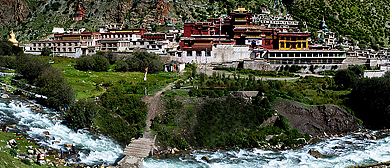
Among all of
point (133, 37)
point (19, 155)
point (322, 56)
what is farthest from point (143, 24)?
point (19, 155)

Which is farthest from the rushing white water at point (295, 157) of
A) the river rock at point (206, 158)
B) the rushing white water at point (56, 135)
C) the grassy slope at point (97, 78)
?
the grassy slope at point (97, 78)

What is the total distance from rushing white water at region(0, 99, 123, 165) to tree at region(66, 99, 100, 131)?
2.01 feet

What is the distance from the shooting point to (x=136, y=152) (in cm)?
2612

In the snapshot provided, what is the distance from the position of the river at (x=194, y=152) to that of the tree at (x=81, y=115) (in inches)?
25.2

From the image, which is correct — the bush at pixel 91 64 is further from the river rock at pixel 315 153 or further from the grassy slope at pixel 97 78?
the river rock at pixel 315 153

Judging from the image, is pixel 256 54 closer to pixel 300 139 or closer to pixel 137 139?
pixel 300 139

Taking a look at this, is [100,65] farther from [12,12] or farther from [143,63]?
[12,12]

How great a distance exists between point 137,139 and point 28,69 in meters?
19.3

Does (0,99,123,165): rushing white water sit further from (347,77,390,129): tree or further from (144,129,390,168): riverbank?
(347,77,390,129): tree

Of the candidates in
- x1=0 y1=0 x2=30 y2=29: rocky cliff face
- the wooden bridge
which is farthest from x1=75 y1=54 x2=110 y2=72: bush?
x1=0 y1=0 x2=30 y2=29: rocky cliff face

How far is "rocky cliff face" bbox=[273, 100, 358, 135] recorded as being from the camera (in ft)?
115

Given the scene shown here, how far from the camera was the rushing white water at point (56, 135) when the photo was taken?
26.0 meters

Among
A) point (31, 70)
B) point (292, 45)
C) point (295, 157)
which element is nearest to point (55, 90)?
point (31, 70)

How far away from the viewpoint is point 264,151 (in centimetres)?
3003
